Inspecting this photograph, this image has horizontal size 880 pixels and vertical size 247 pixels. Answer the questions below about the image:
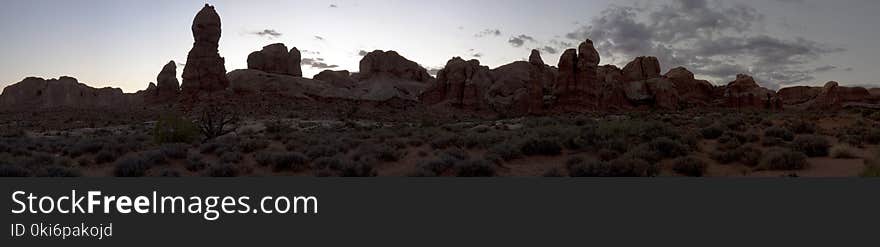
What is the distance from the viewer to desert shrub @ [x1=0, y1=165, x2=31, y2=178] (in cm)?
1150

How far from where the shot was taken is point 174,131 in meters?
21.9

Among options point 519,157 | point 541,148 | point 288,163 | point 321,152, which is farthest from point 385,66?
point 288,163

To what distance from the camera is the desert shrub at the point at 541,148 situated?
1453 cm

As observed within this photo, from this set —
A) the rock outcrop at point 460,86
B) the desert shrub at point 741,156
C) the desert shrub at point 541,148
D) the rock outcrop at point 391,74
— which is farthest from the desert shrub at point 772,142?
the rock outcrop at point 391,74

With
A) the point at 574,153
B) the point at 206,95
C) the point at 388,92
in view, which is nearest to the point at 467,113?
the point at 388,92

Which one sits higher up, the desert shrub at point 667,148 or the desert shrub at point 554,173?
the desert shrub at point 667,148

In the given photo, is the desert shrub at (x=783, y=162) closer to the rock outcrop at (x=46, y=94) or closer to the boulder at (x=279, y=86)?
the boulder at (x=279, y=86)

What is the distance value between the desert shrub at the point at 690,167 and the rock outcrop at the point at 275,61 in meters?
88.2

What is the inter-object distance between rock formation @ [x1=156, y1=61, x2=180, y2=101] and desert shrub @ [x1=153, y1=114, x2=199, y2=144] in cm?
6317

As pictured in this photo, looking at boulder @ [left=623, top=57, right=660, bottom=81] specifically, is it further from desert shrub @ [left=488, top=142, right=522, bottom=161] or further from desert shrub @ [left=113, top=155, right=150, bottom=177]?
desert shrub @ [left=113, top=155, right=150, bottom=177]

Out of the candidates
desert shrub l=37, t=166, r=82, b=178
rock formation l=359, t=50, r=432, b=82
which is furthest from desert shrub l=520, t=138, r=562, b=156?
rock formation l=359, t=50, r=432, b=82

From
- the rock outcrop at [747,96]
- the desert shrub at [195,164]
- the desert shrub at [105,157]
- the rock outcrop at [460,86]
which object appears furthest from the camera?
the rock outcrop at [460,86]

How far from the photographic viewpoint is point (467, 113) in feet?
264

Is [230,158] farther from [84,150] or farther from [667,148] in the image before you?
[667,148]
